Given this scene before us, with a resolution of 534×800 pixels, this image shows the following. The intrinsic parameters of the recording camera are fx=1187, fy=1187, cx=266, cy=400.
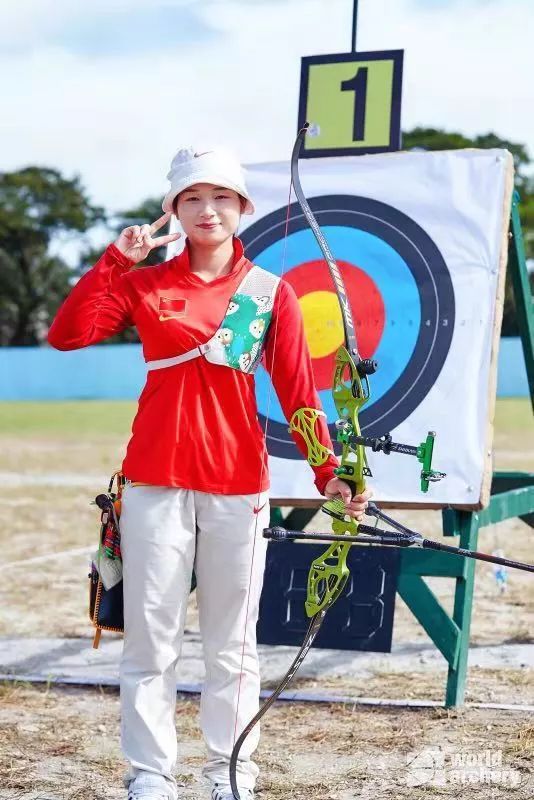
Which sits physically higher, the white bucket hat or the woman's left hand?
the white bucket hat

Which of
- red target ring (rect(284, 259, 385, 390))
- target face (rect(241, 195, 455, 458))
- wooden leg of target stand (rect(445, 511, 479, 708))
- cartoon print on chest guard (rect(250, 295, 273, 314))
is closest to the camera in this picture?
cartoon print on chest guard (rect(250, 295, 273, 314))

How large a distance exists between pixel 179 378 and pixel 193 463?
0.16 m

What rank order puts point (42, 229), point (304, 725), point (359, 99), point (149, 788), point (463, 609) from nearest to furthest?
point (149, 788)
point (304, 725)
point (463, 609)
point (359, 99)
point (42, 229)

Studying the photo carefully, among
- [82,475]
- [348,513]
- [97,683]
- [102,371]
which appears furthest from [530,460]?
[102,371]

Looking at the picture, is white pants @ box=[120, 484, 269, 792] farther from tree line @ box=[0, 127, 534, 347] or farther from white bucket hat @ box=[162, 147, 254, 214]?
tree line @ box=[0, 127, 534, 347]

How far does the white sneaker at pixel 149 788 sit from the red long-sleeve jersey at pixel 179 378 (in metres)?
0.55

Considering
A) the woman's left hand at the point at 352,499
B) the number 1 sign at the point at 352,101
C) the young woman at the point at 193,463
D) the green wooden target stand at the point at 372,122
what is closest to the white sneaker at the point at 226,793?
the young woman at the point at 193,463

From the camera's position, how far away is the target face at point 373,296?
3.48 m

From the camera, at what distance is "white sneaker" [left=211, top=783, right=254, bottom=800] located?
2225 millimetres

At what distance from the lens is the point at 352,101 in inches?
146

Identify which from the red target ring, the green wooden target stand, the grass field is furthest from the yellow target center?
the grass field

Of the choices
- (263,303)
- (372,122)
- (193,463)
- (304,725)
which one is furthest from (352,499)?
(372,122)

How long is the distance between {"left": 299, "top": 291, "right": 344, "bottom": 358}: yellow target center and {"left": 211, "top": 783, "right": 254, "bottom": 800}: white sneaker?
165 cm

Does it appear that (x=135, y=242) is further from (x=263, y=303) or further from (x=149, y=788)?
(x=149, y=788)
